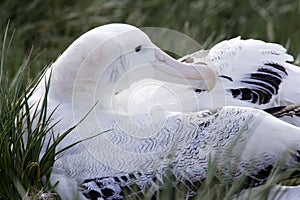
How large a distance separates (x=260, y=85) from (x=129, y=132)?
51 cm

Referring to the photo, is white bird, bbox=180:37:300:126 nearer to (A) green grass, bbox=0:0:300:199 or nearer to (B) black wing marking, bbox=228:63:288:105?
(B) black wing marking, bbox=228:63:288:105

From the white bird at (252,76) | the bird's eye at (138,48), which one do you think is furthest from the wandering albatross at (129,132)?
the white bird at (252,76)

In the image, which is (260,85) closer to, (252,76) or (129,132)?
(252,76)

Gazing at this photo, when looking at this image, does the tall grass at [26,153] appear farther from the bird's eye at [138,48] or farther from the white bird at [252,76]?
the white bird at [252,76]

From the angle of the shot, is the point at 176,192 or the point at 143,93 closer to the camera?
the point at 176,192

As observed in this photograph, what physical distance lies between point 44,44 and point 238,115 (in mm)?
1905

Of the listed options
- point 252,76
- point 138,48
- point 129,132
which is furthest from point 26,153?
point 252,76

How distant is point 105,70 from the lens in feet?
9.20

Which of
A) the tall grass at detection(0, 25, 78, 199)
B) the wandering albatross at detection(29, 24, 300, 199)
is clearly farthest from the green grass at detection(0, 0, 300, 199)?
the tall grass at detection(0, 25, 78, 199)

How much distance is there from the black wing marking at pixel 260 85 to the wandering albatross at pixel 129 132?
16 cm

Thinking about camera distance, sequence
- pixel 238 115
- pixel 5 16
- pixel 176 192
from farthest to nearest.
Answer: pixel 5 16 < pixel 238 115 < pixel 176 192

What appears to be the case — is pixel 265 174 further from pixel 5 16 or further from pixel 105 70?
pixel 5 16

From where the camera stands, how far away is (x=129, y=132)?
2.67 m

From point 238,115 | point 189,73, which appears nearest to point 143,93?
point 189,73
